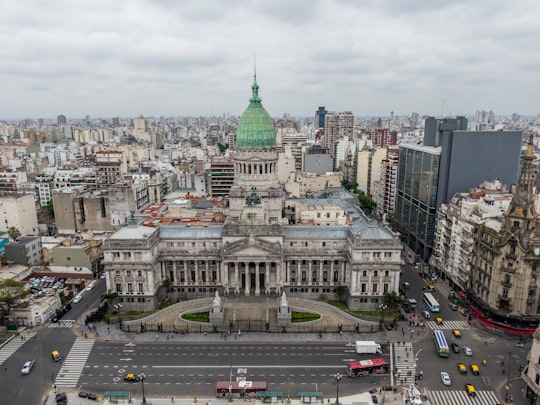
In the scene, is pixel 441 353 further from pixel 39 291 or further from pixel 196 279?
pixel 39 291

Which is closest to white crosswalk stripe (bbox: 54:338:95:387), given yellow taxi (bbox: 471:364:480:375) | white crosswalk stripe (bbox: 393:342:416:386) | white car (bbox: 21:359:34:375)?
white car (bbox: 21:359:34:375)

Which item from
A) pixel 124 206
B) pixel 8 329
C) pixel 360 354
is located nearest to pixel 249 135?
pixel 124 206

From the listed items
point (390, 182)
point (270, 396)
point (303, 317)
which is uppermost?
point (390, 182)

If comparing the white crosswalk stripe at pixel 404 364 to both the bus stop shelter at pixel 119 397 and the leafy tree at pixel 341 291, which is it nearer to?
the leafy tree at pixel 341 291

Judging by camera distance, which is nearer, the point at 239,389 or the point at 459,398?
the point at 459,398

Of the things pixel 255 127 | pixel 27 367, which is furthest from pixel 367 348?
pixel 255 127

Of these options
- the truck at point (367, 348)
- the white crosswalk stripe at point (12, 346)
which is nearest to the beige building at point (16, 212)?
the white crosswalk stripe at point (12, 346)

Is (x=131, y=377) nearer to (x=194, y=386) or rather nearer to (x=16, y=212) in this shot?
(x=194, y=386)
